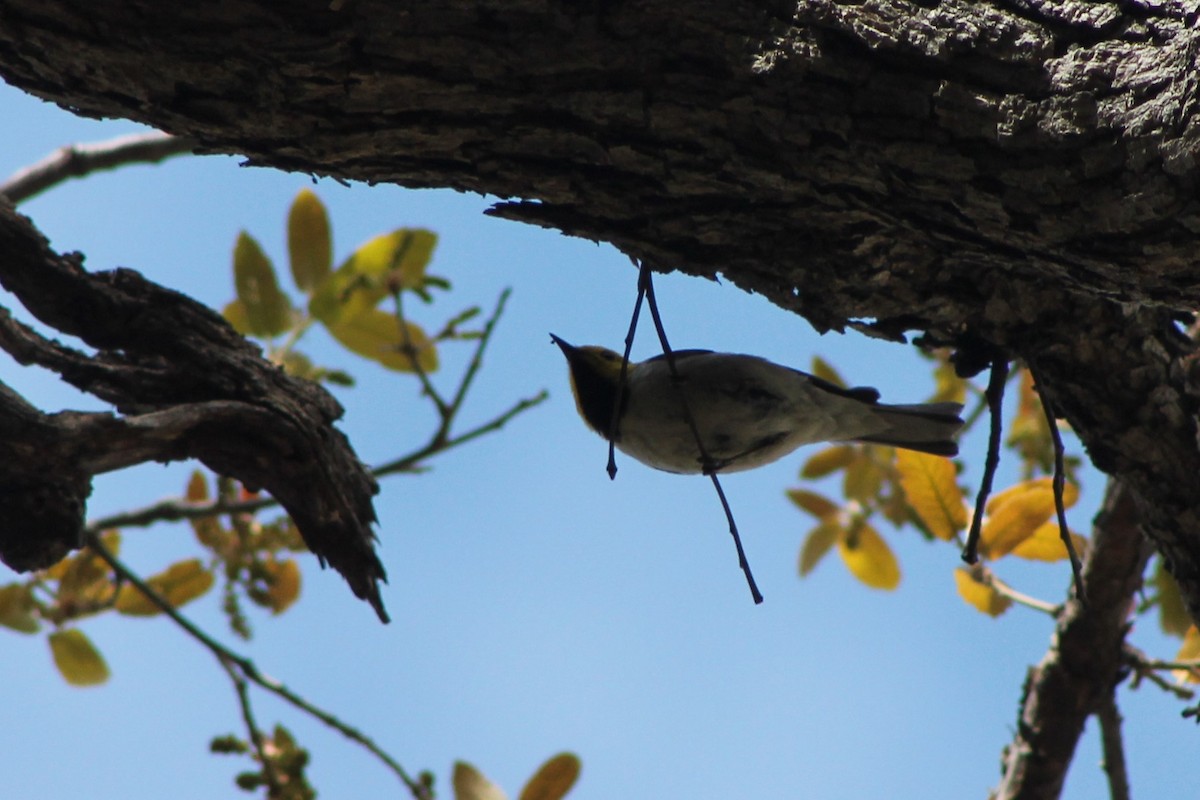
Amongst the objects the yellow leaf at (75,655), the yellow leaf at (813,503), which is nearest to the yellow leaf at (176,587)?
the yellow leaf at (75,655)

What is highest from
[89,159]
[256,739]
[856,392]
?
[89,159]

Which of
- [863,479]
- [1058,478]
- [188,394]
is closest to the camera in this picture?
[1058,478]

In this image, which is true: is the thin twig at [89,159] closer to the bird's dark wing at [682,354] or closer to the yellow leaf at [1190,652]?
the bird's dark wing at [682,354]

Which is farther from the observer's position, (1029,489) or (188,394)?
(1029,489)

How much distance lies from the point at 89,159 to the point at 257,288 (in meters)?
0.94

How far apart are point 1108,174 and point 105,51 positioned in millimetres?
1662

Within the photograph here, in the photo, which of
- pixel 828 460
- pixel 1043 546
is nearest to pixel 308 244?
pixel 828 460

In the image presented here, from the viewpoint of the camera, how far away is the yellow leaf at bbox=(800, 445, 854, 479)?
4.20m

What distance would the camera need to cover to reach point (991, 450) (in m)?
2.24

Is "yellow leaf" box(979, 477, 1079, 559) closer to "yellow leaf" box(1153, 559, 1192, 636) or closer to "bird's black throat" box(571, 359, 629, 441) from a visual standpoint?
"yellow leaf" box(1153, 559, 1192, 636)

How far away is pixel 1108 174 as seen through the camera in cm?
167

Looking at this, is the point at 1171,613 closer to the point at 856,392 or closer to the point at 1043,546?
the point at 1043,546

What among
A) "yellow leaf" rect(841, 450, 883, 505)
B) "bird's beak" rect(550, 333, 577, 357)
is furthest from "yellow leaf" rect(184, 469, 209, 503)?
"yellow leaf" rect(841, 450, 883, 505)

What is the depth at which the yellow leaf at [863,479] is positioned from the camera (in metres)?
4.21
